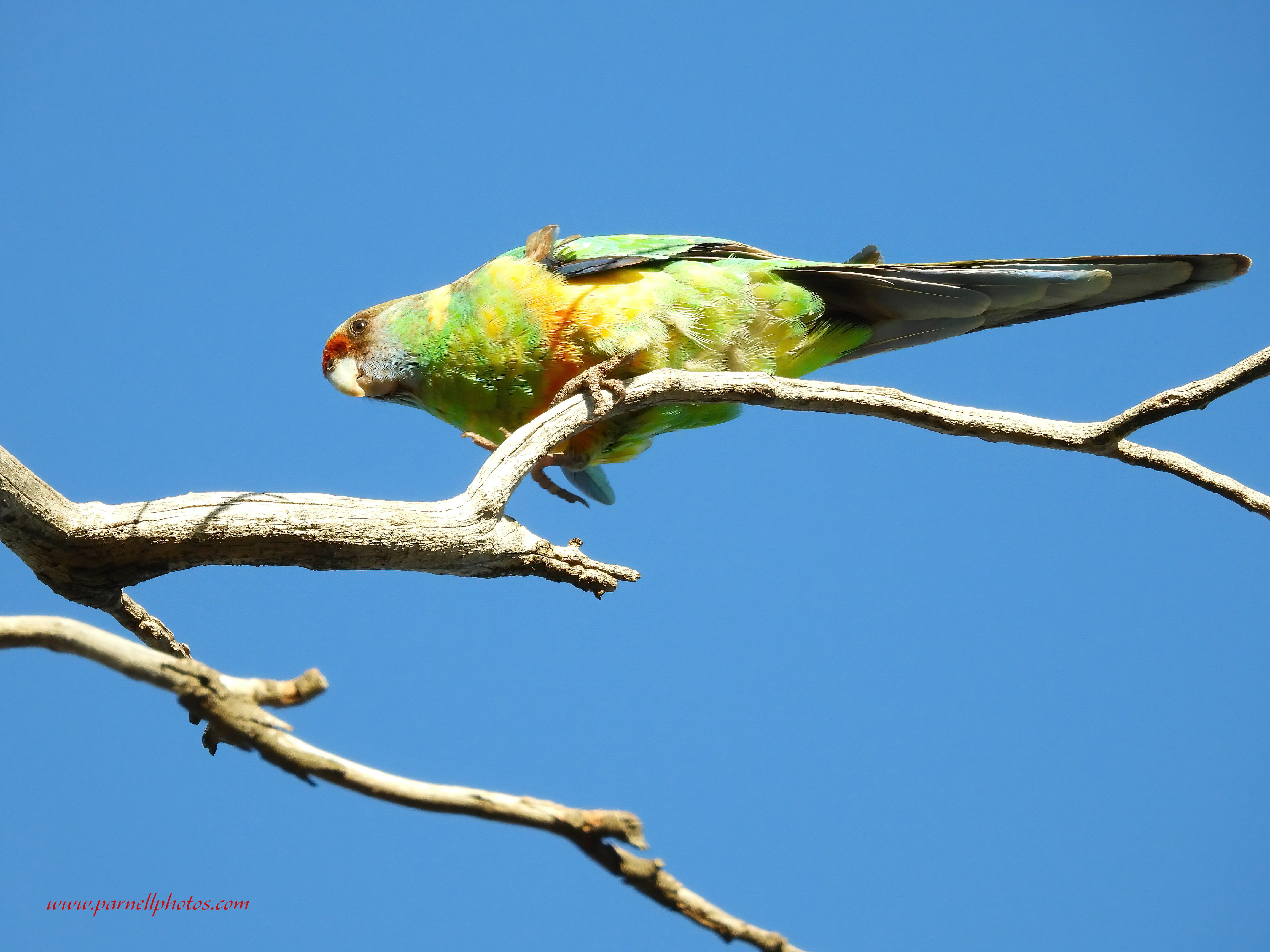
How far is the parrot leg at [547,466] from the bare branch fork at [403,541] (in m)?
0.67

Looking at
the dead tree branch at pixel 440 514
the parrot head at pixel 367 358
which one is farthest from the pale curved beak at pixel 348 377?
the dead tree branch at pixel 440 514

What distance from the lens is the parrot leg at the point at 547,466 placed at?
4.91 m

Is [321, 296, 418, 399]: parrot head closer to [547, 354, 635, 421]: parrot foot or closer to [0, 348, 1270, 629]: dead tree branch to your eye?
[547, 354, 635, 421]: parrot foot

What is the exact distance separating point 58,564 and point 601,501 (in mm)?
2962

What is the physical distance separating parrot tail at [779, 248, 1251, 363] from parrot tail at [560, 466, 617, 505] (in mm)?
1548

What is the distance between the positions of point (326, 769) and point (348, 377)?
3530 mm

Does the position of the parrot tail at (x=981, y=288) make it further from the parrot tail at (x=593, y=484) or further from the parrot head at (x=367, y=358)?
the parrot head at (x=367, y=358)

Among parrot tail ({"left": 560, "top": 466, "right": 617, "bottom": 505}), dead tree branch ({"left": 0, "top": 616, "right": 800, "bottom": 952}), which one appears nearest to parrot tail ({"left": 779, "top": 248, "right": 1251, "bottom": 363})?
parrot tail ({"left": 560, "top": 466, "right": 617, "bottom": 505})

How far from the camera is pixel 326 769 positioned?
2.14 m

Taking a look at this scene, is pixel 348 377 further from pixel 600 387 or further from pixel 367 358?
pixel 600 387

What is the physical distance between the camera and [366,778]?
2.17 m

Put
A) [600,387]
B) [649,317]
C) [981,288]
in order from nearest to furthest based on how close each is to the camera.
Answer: [600,387] → [649,317] → [981,288]

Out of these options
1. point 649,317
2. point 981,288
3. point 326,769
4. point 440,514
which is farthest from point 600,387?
point 326,769

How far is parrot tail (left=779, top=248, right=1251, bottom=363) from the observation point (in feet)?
14.4
